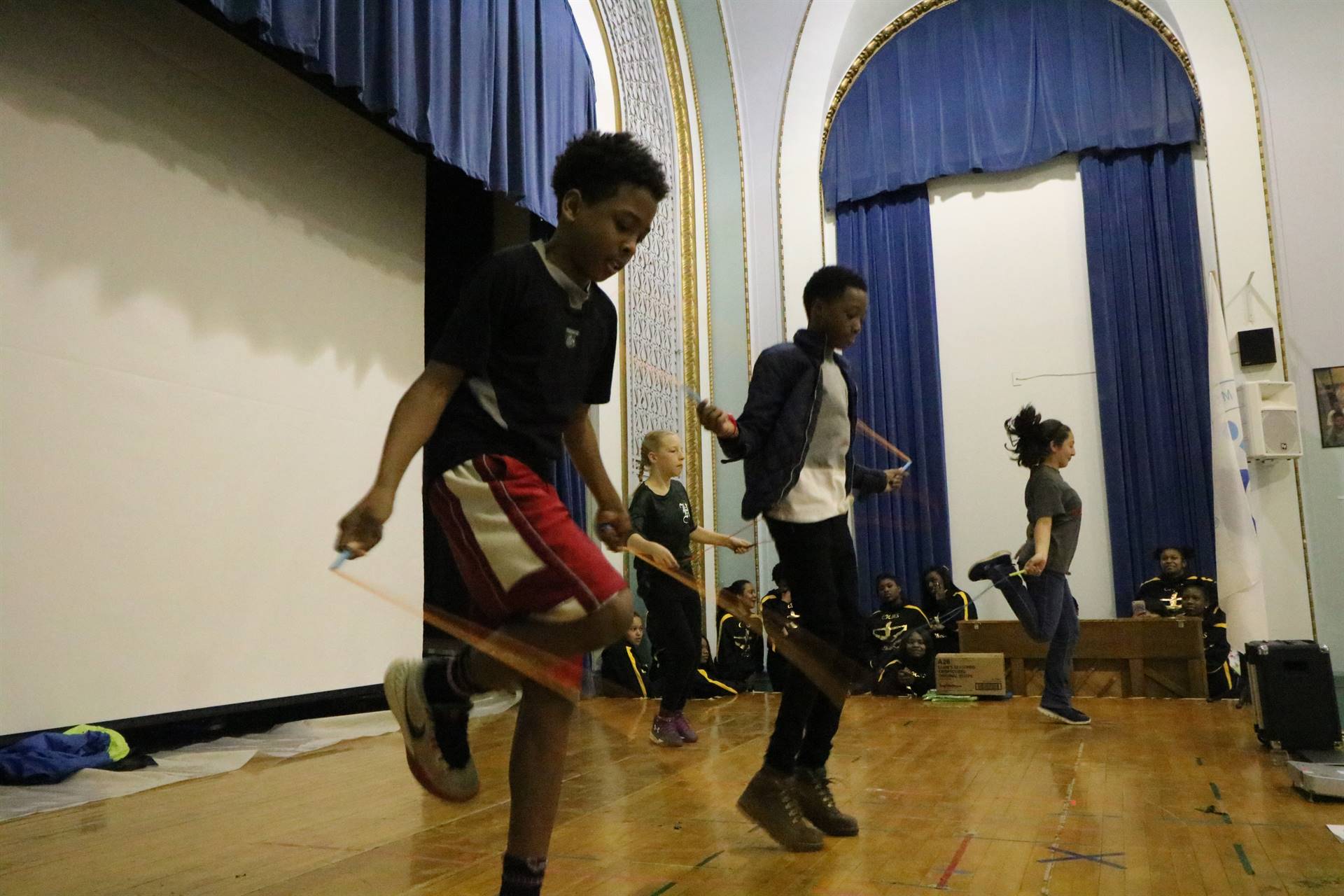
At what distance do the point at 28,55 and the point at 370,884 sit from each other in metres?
3.03

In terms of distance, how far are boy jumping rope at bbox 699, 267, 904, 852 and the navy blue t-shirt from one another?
1.70 feet

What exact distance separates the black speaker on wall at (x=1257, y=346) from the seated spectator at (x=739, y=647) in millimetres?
3406

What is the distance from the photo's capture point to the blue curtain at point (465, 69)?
12.5 feet

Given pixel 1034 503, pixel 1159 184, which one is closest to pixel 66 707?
pixel 1034 503

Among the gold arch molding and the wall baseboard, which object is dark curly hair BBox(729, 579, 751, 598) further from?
the gold arch molding

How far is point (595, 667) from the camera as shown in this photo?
603cm

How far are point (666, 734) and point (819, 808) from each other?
64.9 inches

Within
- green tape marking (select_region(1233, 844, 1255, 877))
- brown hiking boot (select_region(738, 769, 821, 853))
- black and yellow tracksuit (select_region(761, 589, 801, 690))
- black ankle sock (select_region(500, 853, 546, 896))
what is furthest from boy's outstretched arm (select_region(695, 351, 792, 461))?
black and yellow tracksuit (select_region(761, 589, 801, 690))

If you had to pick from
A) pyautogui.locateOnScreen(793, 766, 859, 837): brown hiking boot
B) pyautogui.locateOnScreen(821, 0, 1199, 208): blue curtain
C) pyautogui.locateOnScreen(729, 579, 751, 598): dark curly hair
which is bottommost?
pyautogui.locateOnScreen(793, 766, 859, 837): brown hiking boot

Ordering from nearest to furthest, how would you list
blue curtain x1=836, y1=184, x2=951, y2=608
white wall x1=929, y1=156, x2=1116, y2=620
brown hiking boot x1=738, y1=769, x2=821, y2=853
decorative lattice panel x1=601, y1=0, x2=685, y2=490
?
brown hiking boot x1=738, y1=769, x2=821, y2=853 → decorative lattice panel x1=601, y1=0, x2=685, y2=490 → white wall x1=929, y1=156, x2=1116, y2=620 → blue curtain x1=836, y1=184, x2=951, y2=608

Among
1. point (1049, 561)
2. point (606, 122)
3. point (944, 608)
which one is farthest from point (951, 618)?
point (606, 122)

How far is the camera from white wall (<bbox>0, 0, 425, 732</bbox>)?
340 centimetres

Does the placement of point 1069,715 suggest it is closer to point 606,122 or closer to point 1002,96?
point 606,122

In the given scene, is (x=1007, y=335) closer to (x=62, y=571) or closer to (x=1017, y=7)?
(x=1017, y=7)
